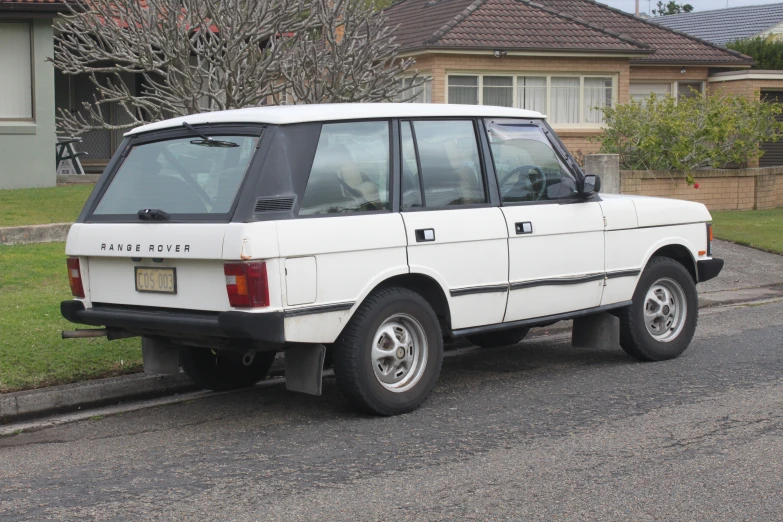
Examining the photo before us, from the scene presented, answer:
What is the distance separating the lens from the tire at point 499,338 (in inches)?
349

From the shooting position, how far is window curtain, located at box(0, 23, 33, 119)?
61.6ft

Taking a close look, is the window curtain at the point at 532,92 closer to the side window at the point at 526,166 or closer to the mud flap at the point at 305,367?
the side window at the point at 526,166

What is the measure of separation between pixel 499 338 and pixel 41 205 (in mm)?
9060

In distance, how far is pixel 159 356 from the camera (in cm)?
688

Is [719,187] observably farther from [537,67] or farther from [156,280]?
[156,280]

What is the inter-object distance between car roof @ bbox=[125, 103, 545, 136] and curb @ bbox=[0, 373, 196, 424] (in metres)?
1.75

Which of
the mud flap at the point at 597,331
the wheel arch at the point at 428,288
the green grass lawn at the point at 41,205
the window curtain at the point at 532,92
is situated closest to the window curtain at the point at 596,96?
the window curtain at the point at 532,92

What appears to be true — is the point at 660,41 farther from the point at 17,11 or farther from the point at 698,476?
the point at 698,476

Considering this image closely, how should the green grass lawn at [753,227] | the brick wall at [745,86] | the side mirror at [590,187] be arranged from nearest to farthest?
the side mirror at [590,187] → the green grass lawn at [753,227] → the brick wall at [745,86]

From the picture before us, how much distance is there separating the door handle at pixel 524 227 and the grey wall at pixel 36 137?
1383cm

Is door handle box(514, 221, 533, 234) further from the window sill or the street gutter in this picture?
the window sill

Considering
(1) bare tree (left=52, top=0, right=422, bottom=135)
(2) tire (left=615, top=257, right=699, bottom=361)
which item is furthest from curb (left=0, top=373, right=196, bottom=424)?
(1) bare tree (left=52, top=0, right=422, bottom=135)

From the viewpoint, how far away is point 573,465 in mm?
5477

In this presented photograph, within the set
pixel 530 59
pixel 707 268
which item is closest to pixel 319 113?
pixel 707 268
